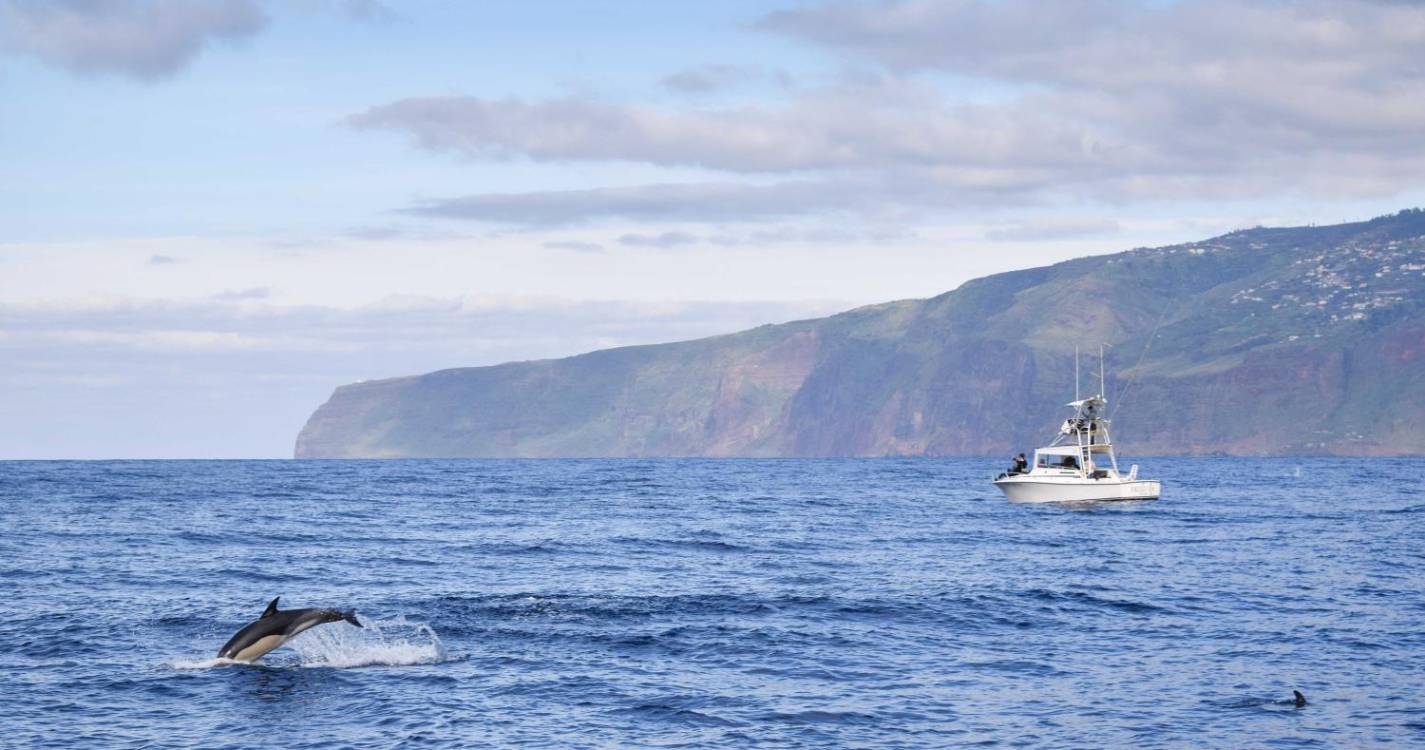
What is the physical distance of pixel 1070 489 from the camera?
81812 mm

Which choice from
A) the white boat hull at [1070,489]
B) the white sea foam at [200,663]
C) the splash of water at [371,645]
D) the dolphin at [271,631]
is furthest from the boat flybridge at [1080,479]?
the white sea foam at [200,663]

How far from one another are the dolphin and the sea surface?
1.43 ft

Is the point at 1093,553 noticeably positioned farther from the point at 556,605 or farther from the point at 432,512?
the point at 432,512

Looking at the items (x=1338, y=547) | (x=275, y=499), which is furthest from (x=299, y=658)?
(x=275, y=499)

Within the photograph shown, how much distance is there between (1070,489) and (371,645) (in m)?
59.2

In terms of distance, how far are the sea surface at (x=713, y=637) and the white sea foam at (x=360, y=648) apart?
10 cm

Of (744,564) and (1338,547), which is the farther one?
(1338,547)

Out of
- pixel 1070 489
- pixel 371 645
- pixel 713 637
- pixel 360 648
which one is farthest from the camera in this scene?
pixel 1070 489

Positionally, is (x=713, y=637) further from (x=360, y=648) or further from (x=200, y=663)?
(x=200, y=663)

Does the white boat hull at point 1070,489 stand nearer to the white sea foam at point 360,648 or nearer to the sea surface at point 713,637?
the sea surface at point 713,637

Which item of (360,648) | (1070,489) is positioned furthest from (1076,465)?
(360,648)

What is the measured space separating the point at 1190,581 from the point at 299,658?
87.1 feet

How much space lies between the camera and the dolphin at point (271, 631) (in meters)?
27.0

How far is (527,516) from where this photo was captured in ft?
242
